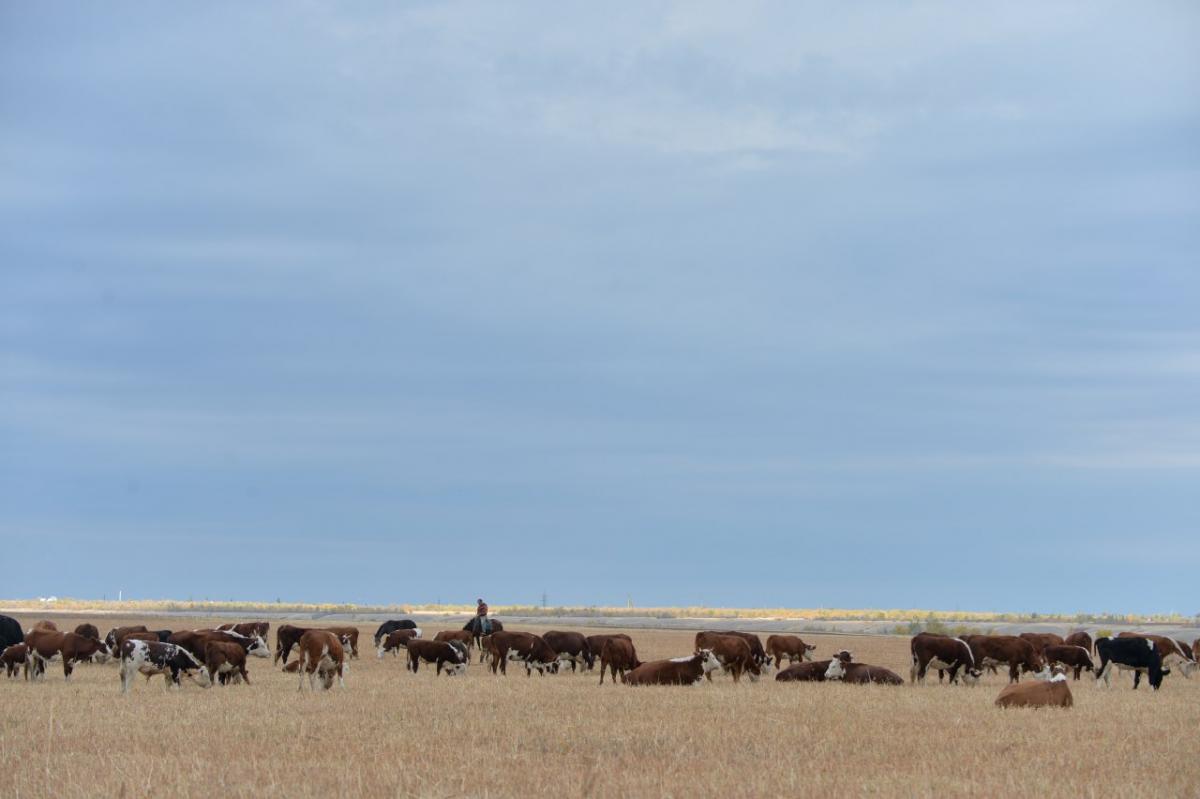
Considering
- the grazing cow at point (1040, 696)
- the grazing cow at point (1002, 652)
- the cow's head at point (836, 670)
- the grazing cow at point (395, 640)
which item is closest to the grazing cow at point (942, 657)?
the grazing cow at point (1002, 652)

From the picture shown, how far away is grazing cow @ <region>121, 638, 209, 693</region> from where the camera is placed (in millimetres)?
24375

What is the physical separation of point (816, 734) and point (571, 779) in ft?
17.1

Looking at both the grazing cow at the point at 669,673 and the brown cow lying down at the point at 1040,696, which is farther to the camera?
the grazing cow at the point at 669,673

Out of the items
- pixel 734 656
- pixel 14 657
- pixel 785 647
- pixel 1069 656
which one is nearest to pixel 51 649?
pixel 14 657

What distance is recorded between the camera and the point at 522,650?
111 ft

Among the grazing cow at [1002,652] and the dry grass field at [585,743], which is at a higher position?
the grazing cow at [1002,652]

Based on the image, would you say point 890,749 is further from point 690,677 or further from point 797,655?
point 797,655

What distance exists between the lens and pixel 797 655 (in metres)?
37.6

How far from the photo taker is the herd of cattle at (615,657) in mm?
25062

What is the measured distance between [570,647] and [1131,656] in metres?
14.6

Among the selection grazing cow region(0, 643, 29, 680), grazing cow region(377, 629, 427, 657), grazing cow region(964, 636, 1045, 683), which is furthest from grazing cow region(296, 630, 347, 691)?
grazing cow region(964, 636, 1045, 683)

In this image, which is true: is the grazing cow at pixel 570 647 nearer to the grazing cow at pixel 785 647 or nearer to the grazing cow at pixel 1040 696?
the grazing cow at pixel 785 647

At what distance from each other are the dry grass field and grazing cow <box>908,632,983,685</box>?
162 inches

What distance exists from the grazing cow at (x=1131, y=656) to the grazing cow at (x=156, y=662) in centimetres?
1968
